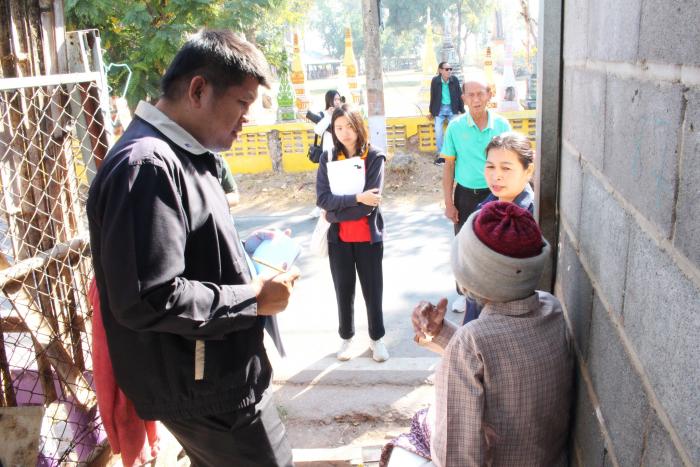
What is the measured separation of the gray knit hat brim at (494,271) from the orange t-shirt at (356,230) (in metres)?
2.13

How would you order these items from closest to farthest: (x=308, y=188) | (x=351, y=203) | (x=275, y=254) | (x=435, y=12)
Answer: (x=275, y=254)
(x=351, y=203)
(x=308, y=188)
(x=435, y=12)

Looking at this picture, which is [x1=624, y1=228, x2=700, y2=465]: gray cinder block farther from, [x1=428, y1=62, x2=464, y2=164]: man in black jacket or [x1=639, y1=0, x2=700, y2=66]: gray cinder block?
[x1=428, y1=62, x2=464, y2=164]: man in black jacket

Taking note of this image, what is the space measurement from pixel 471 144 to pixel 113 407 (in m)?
2.96

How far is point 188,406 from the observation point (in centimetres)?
192

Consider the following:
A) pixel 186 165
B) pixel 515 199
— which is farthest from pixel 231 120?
pixel 515 199

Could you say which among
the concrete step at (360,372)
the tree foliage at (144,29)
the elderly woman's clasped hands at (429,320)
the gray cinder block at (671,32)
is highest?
the tree foliage at (144,29)

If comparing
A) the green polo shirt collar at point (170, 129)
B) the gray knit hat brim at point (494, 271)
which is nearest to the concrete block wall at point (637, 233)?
the gray knit hat brim at point (494, 271)

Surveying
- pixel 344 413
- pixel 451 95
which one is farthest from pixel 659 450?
pixel 451 95

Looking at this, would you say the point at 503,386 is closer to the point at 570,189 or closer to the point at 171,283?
the point at 570,189

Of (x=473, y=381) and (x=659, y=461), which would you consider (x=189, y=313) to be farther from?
(x=659, y=461)

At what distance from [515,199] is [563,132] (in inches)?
40.8

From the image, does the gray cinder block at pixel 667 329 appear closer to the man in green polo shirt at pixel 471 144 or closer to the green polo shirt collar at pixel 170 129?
the green polo shirt collar at pixel 170 129

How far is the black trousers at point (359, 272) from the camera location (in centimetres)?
398

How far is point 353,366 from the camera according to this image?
415 cm
